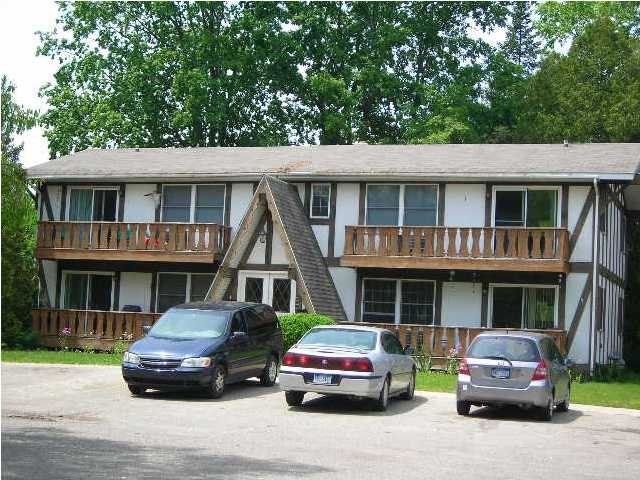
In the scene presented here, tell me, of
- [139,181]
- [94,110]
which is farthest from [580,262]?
[94,110]

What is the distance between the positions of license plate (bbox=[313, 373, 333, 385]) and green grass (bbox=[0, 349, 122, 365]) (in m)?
10.2

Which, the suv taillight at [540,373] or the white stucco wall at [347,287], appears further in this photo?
the white stucco wall at [347,287]

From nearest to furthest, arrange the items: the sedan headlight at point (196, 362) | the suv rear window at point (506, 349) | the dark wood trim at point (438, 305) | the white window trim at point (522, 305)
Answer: the suv rear window at point (506, 349) → the sedan headlight at point (196, 362) → the white window trim at point (522, 305) → the dark wood trim at point (438, 305)

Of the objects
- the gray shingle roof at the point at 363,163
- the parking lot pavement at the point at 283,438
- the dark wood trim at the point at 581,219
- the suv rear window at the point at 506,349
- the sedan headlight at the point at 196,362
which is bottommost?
the parking lot pavement at the point at 283,438

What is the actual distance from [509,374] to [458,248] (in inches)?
441

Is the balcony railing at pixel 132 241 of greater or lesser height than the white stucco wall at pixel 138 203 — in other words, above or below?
below

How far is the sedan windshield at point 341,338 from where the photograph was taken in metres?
17.5

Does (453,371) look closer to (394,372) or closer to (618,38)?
(394,372)

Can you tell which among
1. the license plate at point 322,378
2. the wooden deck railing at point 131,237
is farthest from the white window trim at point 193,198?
the license plate at point 322,378

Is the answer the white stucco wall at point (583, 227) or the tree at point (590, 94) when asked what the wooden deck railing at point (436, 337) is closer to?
the white stucco wall at point (583, 227)

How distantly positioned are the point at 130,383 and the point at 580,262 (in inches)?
570

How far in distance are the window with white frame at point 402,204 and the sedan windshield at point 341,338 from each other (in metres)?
11.7

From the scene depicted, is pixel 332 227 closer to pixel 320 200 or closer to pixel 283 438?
pixel 320 200

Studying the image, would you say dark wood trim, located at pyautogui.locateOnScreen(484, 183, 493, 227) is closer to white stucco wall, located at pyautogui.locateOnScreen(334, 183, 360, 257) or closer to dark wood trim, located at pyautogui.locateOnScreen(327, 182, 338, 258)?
white stucco wall, located at pyautogui.locateOnScreen(334, 183, 360, 257)
